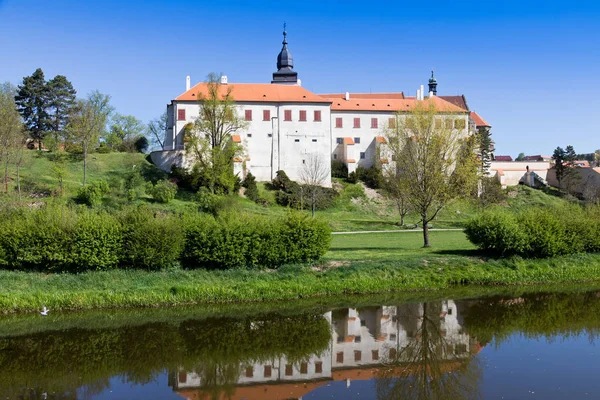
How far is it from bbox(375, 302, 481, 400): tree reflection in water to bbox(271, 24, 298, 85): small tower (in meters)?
41.9

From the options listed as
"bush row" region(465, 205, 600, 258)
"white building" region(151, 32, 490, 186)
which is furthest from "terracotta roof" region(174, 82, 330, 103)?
"bush row" region(465, 205, 600, 258)

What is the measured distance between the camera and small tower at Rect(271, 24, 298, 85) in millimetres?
55156

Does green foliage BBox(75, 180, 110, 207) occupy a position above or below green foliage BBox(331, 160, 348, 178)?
below

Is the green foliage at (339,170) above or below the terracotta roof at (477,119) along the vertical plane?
below

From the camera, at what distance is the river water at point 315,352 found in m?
11.0

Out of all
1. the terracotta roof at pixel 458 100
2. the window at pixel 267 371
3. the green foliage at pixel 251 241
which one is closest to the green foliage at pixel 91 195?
the green foliage at pixel 251 241

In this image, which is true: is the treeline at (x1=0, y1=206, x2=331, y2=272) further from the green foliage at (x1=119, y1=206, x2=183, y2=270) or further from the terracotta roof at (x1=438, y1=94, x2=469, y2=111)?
the terracotta roof at (x1=438, y1=94, x2=469, y2=111)

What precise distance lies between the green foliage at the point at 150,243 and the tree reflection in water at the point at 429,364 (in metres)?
8.04

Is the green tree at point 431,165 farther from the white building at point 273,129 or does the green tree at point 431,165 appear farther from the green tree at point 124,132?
the green tree at point 124,132

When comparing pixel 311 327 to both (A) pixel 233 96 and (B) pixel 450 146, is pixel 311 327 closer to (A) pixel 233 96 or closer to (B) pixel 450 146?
(B) pixel 450 146

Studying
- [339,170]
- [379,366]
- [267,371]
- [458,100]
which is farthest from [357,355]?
[458,100]

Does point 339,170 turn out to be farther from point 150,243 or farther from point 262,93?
point 150,243

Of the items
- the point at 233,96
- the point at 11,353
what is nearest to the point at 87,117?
the point at 233,96

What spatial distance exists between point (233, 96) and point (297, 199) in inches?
431
